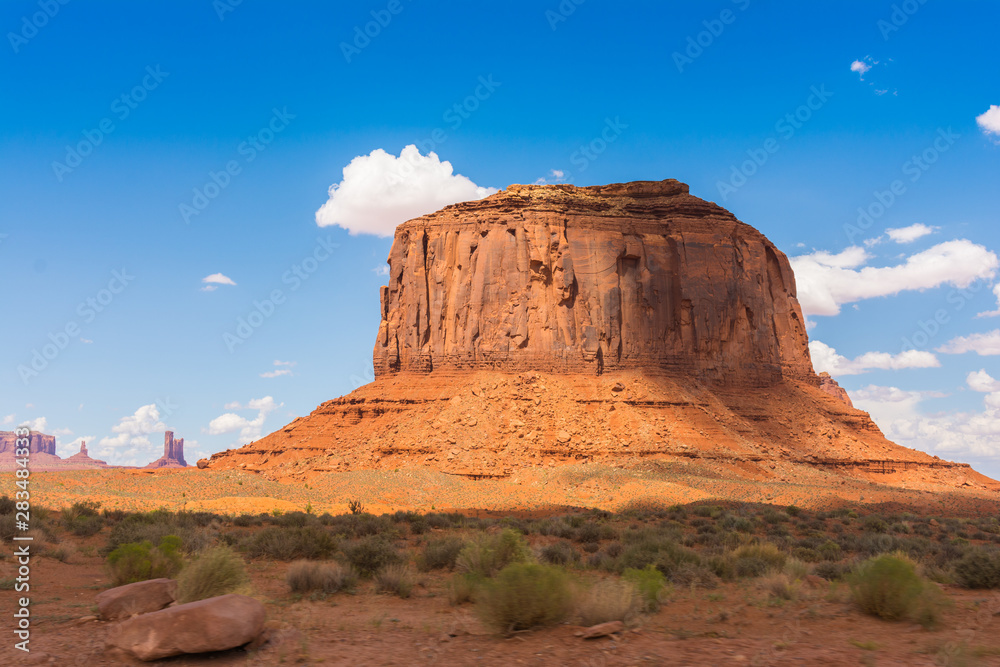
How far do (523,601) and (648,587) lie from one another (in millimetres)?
2517

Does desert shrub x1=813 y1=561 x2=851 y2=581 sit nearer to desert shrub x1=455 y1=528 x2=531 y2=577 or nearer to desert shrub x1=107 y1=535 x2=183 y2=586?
desert shrub x1=455 y1=528 x2=531 y2=577

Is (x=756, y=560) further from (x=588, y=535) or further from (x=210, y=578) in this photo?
(x=210, y=578)

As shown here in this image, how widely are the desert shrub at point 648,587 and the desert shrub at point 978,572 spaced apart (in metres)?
5.89

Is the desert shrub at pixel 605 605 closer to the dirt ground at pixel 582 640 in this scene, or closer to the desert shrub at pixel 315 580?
the dirt ground at pixel 582 640

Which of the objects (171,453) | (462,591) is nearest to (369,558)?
(462,591)

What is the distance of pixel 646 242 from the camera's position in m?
61.1

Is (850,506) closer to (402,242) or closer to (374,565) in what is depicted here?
(374,565)

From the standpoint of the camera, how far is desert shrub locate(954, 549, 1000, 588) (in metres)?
12.3

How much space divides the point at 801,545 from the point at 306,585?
13.3m

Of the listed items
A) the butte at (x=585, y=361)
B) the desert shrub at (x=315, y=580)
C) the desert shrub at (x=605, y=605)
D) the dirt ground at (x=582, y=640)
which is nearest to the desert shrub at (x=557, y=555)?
the dirt ground at (x=582, y=640)

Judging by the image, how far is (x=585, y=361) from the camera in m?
56.3

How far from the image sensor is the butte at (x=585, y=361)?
48.8 m

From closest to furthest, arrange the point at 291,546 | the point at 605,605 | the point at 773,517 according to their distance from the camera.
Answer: the point at 605,605 < the point at 291,546 < the point at 773,517

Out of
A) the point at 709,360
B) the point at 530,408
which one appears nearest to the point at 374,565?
the point at 530,408
